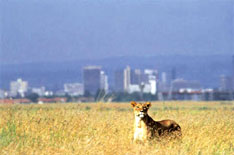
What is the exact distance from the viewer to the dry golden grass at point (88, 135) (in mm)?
8457

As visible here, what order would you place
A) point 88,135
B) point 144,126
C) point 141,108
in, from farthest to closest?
1. point 88,135
2. point 144,126
3. point 141,108

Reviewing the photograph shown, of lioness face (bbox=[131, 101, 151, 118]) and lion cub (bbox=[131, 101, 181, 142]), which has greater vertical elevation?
lioness face (bbox=[131, 101, 151, 118])

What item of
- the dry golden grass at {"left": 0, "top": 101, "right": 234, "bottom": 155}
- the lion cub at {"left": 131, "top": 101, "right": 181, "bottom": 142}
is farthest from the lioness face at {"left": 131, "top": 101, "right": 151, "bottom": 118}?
the dry golden grass at {"left": 0, "top": 101, "right": 234, "bottom": 155}

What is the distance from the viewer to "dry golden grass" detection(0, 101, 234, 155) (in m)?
8.46

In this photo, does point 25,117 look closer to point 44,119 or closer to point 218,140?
point 44,119

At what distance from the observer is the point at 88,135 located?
10.1 meters

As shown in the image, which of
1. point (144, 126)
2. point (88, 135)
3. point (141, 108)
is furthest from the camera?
point (88, 135)

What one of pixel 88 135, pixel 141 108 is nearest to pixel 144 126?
pixel 141 108

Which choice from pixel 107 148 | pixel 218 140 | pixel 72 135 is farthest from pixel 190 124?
pixel 107 148

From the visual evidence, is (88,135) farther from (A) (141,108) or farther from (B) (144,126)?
(A) (141,108)

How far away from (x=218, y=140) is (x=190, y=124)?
5.24ft

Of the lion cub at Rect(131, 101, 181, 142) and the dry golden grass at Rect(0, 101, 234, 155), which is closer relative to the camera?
the dry golden grass at Rect(0, 101, 234, 155)

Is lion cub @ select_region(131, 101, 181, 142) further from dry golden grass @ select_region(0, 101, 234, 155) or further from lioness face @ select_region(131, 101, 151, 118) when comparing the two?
dry golden grass @ select_region(0, 101, 234, 155)

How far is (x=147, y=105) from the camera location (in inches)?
344
